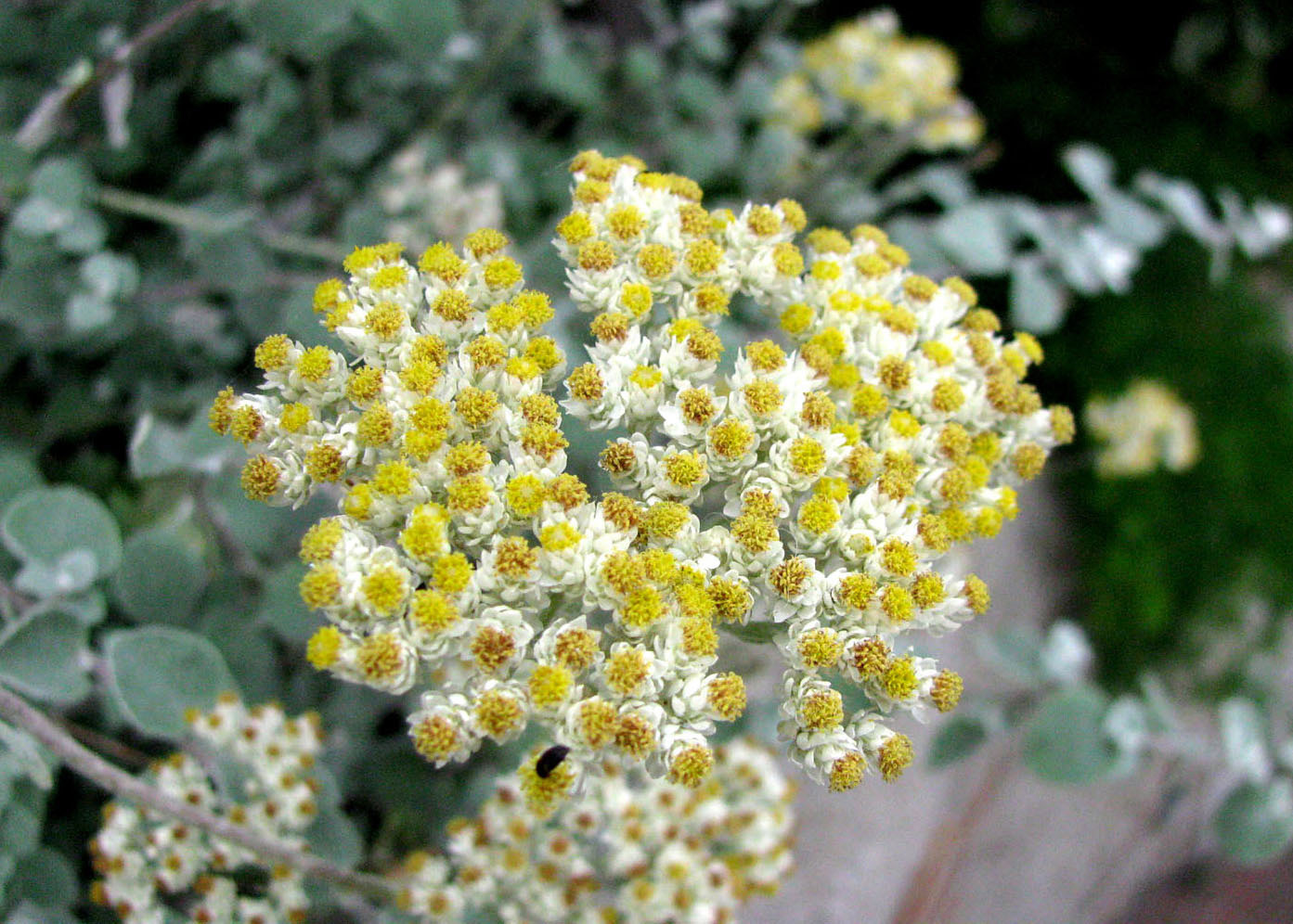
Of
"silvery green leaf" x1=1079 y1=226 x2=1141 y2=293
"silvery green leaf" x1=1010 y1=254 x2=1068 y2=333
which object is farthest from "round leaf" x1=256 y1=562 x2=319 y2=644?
"silvery green leaf" x1=1079 y1=226 x2=1141 y2=293

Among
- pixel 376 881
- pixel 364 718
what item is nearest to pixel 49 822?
pixel 364 718

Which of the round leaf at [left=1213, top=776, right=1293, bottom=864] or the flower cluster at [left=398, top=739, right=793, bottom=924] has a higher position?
the flower cluster at [left=398, top=739, right=793, bottom=924]

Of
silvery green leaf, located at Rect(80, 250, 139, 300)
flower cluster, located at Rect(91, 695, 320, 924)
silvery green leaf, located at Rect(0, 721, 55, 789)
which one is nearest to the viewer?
silvery green leaf, located at Rect(0, 721, 55, 789)

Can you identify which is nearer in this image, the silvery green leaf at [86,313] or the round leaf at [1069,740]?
the silvery green leaf at [86,313]

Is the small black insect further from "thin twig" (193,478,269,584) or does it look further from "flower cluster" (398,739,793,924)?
"thin twig" (193,478,269,584)

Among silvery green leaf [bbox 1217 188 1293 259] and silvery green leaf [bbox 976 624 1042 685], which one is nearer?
silvery green leaf [bbox 976 624 1042 685]

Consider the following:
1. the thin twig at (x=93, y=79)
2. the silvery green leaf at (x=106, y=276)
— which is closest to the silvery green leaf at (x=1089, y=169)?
the thin twig at (x=93, y=79)

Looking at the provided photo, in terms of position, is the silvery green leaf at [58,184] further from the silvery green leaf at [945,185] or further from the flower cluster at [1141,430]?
the flower cluster at [1141,430]
